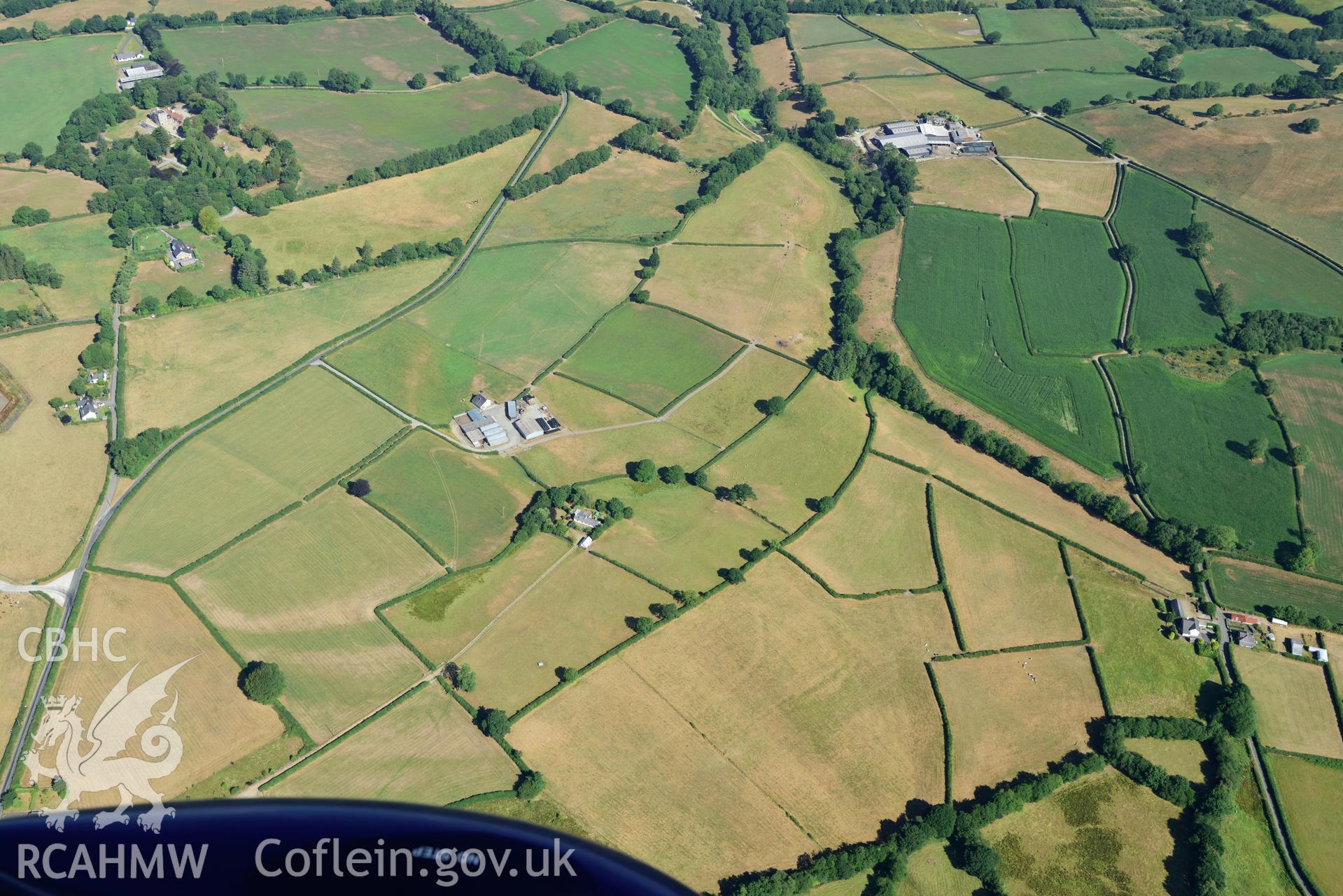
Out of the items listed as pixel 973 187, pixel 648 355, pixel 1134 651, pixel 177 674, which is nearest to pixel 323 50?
pixel 648 355

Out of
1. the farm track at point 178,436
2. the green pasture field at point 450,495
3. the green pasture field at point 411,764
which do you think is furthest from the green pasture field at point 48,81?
the green pasture field at point 411,764

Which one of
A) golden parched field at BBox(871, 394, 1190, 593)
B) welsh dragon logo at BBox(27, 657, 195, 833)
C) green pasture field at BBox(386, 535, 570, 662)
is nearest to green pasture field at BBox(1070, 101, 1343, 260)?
golden parched field at BBox(871, 394, 1190, 593)

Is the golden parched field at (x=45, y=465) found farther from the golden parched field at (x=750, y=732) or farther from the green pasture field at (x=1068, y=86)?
the green pasture field at (x=1068, y=86)

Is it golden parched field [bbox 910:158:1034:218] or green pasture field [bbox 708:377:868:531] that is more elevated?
golden parched field [bbox 910:158:1034:218]

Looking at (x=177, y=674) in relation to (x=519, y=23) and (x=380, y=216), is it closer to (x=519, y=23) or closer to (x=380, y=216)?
(x=380, y=216)

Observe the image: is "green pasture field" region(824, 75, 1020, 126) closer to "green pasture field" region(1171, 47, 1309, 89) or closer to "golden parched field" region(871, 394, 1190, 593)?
"green pasture field" region(1171, 47, 1309, 89)

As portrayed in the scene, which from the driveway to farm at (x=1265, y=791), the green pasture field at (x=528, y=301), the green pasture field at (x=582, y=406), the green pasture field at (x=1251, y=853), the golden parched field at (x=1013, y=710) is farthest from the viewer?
the green pasture field at (x=528, y=301)
